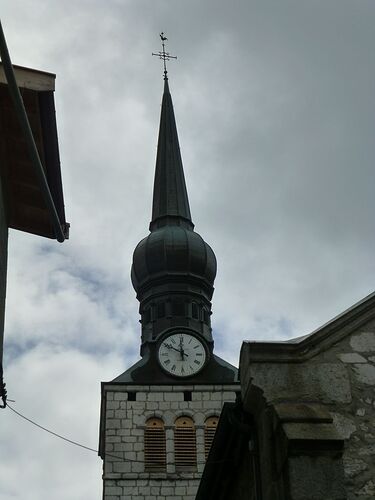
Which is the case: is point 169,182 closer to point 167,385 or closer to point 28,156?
point 167,385

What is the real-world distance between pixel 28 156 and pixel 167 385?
24.6 m

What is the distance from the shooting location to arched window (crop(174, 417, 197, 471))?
1305 inches

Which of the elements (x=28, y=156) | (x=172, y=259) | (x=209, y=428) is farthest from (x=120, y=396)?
(x=28, y=156)

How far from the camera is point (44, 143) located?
37.2 ft

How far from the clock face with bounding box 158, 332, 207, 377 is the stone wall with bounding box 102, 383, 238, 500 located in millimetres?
923

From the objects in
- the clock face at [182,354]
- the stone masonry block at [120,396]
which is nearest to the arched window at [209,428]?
the clock face at [182,354]

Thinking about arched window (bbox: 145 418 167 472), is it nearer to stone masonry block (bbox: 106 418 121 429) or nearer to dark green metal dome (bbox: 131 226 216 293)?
stone masonry block (bbox: 106 418 121 429)

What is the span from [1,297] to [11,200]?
4.73ft

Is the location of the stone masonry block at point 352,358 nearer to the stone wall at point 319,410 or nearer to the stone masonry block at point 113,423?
the stone wall at point 319,410

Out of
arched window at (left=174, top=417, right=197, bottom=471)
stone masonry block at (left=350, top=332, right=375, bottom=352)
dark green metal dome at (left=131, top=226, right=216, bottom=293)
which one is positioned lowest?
stone masonry block at (left=350, top=332, right=375, bottom=352)

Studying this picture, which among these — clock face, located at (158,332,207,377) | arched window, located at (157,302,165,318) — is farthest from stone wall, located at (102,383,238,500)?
arched window, located at (157,302,165,318)

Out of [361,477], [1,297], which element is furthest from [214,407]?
[361,477]

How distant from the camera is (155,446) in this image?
33781 millimetres

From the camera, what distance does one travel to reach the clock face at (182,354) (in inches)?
1409
